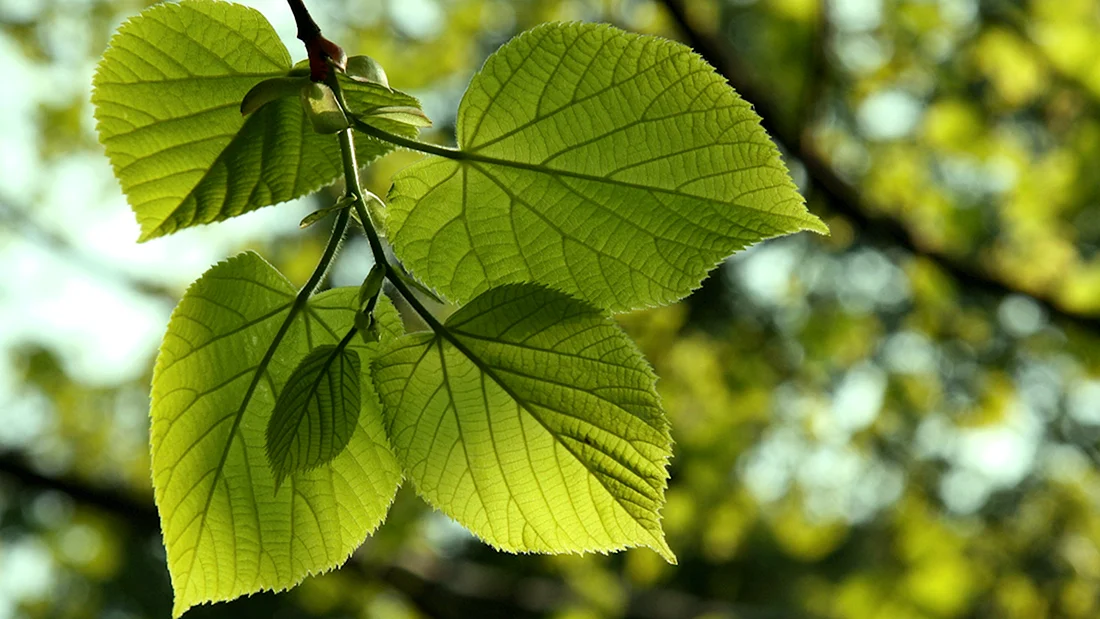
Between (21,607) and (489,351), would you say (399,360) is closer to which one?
(489,351)

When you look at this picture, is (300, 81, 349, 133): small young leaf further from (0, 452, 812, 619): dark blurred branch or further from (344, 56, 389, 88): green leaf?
(0, 452, 812, 619): dark blurred branch

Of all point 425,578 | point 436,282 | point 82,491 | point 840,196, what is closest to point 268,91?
point 436,282

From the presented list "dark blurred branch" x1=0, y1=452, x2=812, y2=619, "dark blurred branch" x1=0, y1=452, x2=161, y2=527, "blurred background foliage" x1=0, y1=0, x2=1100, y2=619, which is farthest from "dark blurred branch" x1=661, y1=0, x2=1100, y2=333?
"dark blurred branch" x1=0, y1=452, x2=161, y2=527

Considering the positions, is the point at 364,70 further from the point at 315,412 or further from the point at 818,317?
the point at 818,317

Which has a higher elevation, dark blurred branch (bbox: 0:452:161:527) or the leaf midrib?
the leaf midrib

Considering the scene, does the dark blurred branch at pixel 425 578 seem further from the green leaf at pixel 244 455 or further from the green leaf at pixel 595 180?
the green leaf at pixel 595 180

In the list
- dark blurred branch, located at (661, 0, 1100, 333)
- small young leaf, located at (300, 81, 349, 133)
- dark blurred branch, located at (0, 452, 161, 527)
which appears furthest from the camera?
dark blurred branch, located at (0, 452, 161, 527)

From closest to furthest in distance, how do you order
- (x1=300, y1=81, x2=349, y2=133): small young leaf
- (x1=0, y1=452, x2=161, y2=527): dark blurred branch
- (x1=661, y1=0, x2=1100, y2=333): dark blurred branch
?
(x1=300, y1=81, x2=349, y2=133): small young leaf < (x1=661, y1=0, x2=1100, y2=333): dark blurred branch < (x1=0, y1=452, x2=161, y2=527): dark blurred branch

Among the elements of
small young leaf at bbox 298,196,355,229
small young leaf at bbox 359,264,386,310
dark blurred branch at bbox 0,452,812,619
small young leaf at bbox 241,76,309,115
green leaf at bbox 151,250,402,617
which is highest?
small young leaf at bbox 241,76,309,115
